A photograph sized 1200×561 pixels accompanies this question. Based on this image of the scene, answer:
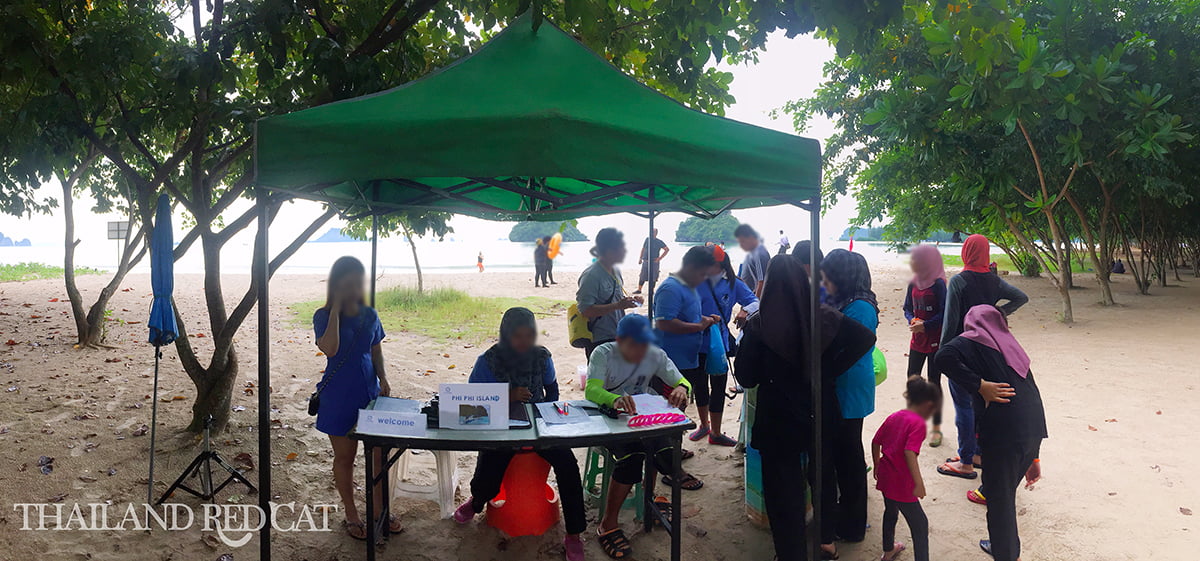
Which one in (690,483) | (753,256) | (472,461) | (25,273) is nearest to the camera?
(690,483)

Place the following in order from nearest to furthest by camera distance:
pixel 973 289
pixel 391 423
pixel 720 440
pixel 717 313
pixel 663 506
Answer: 1. pixel 391 423
2. pixel 663 506
3. pixel 973 289
4. pixel 717 313
5. pixel 720 440

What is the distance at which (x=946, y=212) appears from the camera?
18859mm

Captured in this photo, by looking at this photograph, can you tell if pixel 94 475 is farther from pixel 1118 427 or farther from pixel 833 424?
pixel 1118 427

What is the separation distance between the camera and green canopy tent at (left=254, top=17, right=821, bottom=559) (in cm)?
263

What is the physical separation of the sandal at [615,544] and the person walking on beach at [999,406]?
73.3 inches

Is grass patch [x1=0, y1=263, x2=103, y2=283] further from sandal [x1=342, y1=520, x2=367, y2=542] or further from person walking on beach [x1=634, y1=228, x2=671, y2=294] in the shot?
sandal [x1=342, y1=520, x2=367, y2=542]

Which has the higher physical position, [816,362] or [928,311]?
[928,311]

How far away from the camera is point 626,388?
3643mm

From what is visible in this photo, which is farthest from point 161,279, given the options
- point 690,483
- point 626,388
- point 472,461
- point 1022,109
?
point 1022,109

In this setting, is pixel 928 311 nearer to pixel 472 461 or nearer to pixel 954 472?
pixel 954 472

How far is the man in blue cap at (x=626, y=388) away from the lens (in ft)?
11.1

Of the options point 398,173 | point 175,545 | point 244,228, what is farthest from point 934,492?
point 244,228

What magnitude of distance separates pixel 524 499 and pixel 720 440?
225cm

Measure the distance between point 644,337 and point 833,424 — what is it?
1.10 metres
